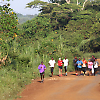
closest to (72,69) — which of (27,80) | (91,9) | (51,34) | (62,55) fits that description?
(62,55)

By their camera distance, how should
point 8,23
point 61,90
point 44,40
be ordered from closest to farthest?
point 61,90
point 8,23
point 44,40

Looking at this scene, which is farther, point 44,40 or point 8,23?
point 44,40

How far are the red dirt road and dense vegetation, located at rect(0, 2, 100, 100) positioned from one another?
34.6 inches

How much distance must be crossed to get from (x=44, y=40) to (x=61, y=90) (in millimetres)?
13615

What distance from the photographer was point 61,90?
479 inches

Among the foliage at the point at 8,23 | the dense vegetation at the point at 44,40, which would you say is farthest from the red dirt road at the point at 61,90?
the foliage at the point at 8,23

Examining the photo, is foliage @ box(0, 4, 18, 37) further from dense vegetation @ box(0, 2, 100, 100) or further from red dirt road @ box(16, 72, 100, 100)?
red dirt road @ box(16, 72, 100, 100)

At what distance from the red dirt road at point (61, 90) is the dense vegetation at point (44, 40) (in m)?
0.88

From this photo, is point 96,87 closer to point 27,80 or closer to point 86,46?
point 27,80

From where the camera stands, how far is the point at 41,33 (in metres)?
35.9

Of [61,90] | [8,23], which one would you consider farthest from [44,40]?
[61,90]

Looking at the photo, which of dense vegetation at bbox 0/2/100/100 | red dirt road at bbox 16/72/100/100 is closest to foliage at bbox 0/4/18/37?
dense vegetation at bbox 0/2/100/100

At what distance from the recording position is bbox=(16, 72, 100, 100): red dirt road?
35.1ft

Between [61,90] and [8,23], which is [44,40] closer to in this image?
[8,23]
